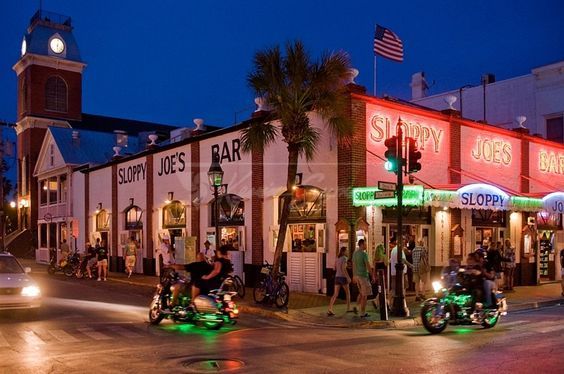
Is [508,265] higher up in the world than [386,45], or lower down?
lower down

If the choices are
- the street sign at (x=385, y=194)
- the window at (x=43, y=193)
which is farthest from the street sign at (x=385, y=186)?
the window at (x=43, y=193)

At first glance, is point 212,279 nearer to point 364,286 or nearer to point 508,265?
point 364,286

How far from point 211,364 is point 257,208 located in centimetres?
1320

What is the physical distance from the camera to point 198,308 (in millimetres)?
13352

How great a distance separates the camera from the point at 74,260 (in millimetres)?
29703

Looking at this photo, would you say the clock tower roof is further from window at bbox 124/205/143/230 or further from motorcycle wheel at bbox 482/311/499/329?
motorcycle wheel at bbox 482/311/499/329

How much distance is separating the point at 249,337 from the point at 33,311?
265 inches

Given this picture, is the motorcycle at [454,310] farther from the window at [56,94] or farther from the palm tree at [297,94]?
the window at [56,94]

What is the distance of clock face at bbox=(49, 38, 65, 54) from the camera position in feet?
175

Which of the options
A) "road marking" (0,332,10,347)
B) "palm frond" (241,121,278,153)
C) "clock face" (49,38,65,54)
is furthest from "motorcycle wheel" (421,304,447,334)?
"clock face" (49,38,65,54)

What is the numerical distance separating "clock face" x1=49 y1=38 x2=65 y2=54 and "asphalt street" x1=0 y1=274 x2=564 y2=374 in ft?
140

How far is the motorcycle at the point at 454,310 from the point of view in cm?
1264

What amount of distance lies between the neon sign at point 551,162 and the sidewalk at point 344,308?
6.07 m

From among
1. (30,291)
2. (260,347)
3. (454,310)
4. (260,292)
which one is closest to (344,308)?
(260,292)
